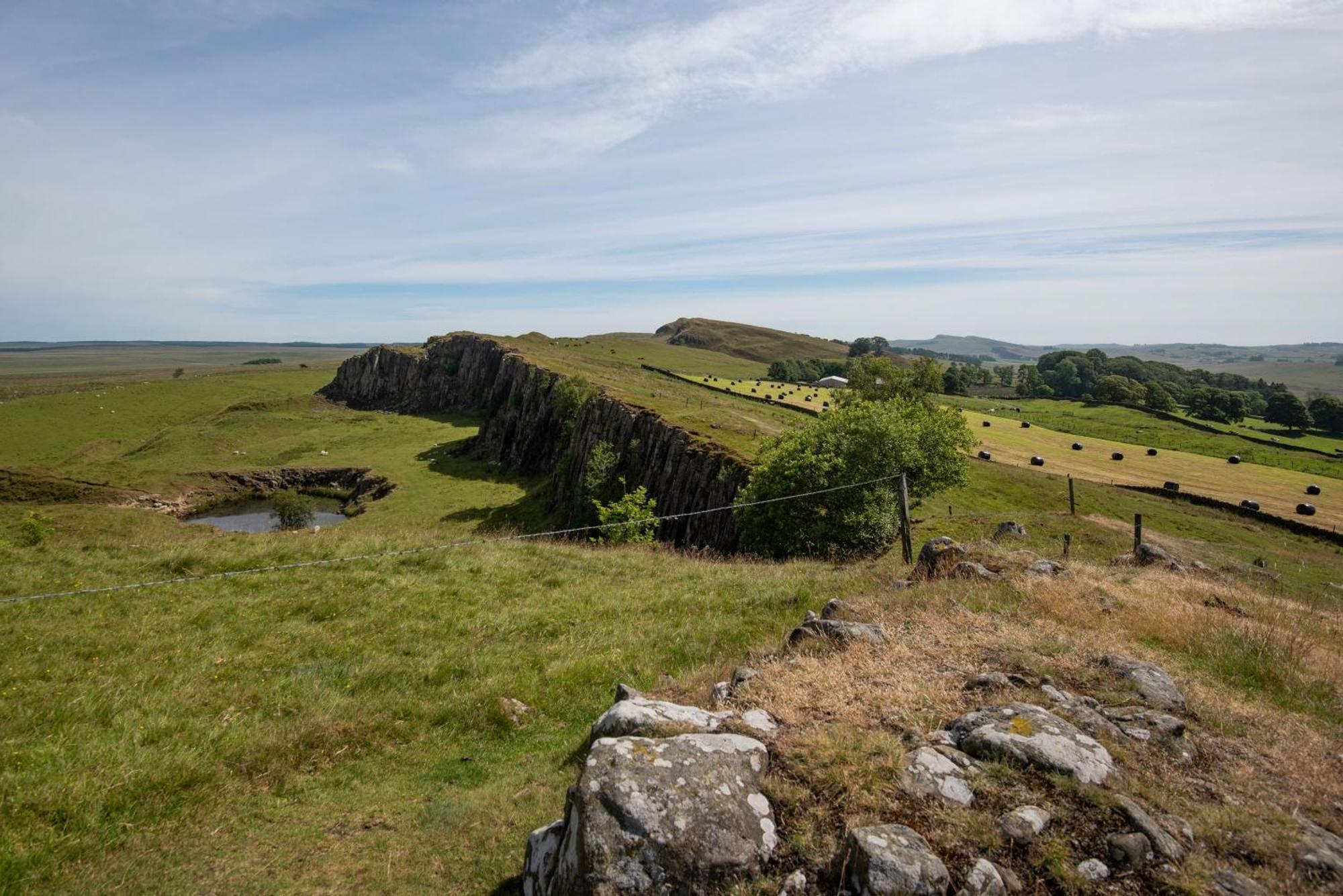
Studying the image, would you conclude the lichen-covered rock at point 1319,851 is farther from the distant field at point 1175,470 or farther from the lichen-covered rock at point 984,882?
the distant field at point 1175,470

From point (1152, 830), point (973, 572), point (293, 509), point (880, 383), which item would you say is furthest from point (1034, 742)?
point (880, 383)

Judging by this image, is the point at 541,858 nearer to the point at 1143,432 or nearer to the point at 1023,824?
the point at 1023,824

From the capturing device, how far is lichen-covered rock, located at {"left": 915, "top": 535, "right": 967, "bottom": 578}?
15594mm

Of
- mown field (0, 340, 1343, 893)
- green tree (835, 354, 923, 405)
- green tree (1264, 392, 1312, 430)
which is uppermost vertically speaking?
green tree (835, 354, 923, 405)

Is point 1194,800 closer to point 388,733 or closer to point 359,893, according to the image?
point 359,893

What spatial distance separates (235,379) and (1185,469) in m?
185

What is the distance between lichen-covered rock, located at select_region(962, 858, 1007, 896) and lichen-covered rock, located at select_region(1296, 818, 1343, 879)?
2.68 m

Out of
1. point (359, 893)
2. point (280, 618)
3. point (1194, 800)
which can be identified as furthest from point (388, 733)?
point (1194, 800)

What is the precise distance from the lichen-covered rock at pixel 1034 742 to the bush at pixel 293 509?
67299mm

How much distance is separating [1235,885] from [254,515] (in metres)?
83.3

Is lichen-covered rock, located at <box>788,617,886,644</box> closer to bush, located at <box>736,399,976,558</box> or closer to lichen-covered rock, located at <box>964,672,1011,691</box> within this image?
lichen-covered rock, located at <box>964,672,1011,691</box>

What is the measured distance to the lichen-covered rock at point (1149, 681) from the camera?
8.20 metres

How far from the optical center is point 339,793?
8820 millimetres

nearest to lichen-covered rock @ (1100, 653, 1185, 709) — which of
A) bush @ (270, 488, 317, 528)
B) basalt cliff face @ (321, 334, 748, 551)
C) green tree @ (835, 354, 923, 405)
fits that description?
basalt cliff face @ (321, 334, 748, 551)
